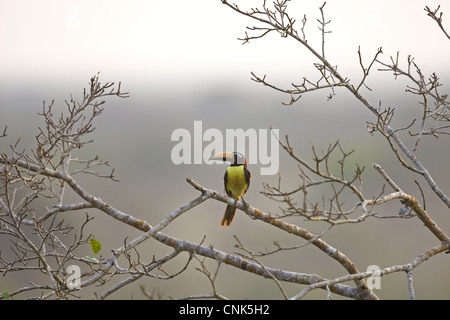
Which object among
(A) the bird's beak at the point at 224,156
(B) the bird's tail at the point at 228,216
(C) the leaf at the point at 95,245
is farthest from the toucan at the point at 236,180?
(C) the leaf at the point at 95,245

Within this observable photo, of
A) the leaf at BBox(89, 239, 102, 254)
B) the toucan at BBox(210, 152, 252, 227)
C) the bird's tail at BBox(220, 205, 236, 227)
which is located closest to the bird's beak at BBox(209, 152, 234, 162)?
the toucan at BBox(210, 152, 252, 227)

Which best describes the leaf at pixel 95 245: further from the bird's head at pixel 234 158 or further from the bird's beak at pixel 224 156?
the bird's head at pixel 234 158

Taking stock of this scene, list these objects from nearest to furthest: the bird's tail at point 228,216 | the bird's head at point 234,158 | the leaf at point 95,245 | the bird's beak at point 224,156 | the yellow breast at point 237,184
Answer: the leaf at point 95,245
the bird's tail at point 228,216
the yellow breast at point 237,184
the bird's beak at point 224,156
the bird's head at point 234,158

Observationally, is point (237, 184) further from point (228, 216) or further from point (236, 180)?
point (228, 216)

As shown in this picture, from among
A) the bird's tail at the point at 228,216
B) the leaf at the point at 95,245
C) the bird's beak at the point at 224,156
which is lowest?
the leaf at the point at 95,245

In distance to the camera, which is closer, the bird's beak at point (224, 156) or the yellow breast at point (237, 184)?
the yellow breast at point (237, 184)

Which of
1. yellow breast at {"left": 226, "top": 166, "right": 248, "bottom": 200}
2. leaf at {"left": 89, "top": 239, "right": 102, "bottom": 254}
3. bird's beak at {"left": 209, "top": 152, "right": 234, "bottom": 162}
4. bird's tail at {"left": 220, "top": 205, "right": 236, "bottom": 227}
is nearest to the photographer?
leaf at {"left": 89, "top": 239, "right": 102, "bottom": 254}

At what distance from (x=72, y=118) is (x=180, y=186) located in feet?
104

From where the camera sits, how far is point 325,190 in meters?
37.8

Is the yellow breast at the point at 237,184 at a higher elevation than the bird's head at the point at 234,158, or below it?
below

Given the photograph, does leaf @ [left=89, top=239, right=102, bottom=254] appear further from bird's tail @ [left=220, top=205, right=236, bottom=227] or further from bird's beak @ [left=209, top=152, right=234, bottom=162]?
bird's beak @ [left=209, top=152, right=234, bottom=162]

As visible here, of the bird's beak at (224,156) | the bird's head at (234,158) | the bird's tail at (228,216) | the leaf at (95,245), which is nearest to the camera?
the leaf at (95,245)

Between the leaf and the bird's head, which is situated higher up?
the bird's head
